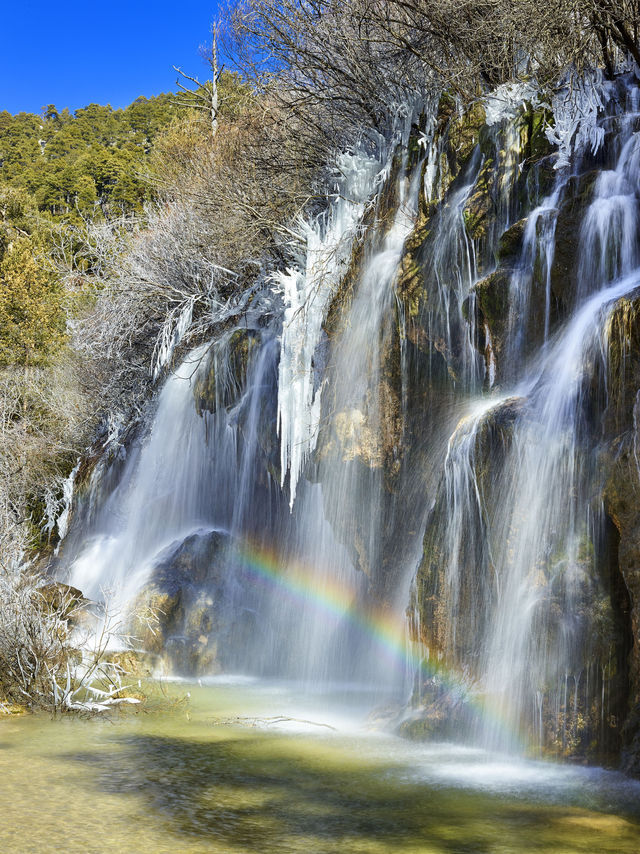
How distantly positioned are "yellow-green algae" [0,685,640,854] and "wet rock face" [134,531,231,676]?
4093mm

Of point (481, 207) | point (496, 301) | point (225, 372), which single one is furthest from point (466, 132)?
point (225, 372)

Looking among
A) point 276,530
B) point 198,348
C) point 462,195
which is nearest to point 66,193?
point 198,348

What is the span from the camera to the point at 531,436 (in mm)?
7984

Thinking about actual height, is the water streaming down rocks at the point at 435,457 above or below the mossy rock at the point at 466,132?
below

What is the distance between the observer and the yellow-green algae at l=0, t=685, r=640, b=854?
17.9 ft

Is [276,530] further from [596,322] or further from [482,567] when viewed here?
[596,322]

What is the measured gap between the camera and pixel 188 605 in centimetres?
1333

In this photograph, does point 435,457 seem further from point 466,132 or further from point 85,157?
point 85,157

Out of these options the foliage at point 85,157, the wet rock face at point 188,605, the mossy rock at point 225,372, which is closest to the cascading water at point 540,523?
the wet rock face at point 188,605

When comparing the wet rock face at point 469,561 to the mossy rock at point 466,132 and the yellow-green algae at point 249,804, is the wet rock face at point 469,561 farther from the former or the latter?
the mossy rock at point 466,132

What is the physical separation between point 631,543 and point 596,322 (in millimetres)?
2058

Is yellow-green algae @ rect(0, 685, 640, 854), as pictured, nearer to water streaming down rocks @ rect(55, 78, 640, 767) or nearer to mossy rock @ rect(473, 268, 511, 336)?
water streaming down rocks @ rect(55, 78, 640, 767)

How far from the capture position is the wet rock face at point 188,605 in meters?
12.6

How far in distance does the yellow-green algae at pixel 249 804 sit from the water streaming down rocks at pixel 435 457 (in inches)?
49.5
